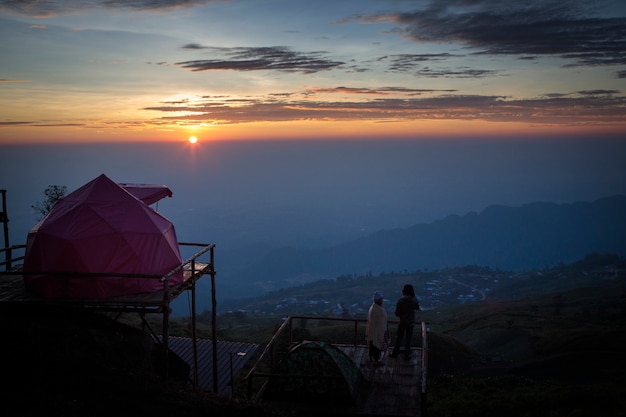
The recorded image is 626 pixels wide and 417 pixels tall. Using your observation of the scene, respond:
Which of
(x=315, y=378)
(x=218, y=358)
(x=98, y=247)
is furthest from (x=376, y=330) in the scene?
(x=98, y=247)

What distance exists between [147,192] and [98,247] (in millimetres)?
4379

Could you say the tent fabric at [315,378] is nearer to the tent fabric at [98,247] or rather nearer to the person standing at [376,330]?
the person standing at [376,330]

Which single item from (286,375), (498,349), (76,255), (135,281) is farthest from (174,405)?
(498,349)

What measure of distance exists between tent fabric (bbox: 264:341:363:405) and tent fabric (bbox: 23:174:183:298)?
15.6ft

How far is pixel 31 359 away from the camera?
12.6m

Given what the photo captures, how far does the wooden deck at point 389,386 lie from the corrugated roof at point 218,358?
4.99 metres

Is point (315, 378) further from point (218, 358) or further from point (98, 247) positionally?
point (218, 358)

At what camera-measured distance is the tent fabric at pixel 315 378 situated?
13883 mm

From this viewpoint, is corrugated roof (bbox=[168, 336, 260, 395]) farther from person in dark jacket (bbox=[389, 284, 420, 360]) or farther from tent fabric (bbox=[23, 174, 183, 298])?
person in dark jacket (bbox=[389, 284, 420, 360])

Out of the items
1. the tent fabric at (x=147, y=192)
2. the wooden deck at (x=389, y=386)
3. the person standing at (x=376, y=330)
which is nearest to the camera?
the wooden deck at (x=389, y=386)

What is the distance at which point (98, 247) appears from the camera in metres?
16.6

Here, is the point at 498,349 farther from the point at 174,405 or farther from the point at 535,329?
the point at 174,405

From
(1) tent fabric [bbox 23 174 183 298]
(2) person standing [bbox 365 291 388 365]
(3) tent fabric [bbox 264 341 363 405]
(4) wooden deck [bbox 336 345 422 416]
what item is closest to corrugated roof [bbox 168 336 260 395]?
(1) tent fabric [bbox 23 174 183 298]

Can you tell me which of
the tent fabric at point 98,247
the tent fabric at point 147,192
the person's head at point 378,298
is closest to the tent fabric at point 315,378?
the person's head at point 378,298
